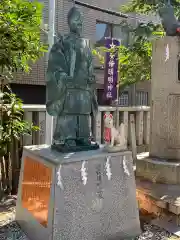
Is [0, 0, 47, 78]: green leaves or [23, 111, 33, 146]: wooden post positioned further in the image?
[23, 111, 33, 146]: wooden post

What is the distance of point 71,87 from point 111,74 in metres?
5.55

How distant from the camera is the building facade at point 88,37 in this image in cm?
962

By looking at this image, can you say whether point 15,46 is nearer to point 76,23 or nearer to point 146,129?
point 76,23

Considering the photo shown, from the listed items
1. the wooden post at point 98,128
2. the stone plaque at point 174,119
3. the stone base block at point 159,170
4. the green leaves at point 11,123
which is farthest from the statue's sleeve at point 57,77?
the wooden post at point 98,128

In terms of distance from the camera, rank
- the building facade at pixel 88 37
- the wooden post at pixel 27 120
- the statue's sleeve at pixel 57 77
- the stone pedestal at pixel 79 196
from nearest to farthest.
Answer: the stone pedestal at pixel 79 196
the statue's sleeve at pixel 57 77
the wooden post at pixel 27 120
the building facade at pixel 88 37

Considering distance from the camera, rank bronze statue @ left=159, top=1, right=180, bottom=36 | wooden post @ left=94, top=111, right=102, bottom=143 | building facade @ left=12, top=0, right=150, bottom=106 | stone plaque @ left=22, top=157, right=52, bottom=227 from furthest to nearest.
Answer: building facade @ left=12, top=0, right=150, bottom=106 → wooden post @ left=94, top=111, right=102, bottom=143 → bronze statue @ left=159, top=1, right=180, bottom=36 → stone plaque @ left=22, top=157, right=52, bottom=227

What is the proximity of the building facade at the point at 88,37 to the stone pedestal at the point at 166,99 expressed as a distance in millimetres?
3726

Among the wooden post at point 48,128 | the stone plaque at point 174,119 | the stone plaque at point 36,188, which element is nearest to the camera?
the stone plaque at point 36,188

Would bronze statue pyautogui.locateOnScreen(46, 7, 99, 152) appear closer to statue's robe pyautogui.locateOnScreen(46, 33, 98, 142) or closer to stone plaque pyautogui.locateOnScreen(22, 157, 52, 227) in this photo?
statue's robe pyautogui.locateOnScreen(46, 33, 98, 142)

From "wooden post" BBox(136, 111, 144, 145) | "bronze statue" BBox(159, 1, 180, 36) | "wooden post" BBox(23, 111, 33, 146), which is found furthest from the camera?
"wooden post" BBox(136, 111, 144, 145)

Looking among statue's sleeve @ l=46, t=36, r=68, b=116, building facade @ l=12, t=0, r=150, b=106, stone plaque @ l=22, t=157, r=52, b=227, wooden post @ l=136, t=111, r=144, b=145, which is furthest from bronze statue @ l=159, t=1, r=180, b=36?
stone plaque @ l=22, t=157, r=52, b=227

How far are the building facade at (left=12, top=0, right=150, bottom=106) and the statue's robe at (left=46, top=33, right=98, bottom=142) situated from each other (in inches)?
210

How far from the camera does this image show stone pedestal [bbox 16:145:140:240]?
3.21 metres

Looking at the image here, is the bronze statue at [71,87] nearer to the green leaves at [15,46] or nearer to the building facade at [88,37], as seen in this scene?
the green leaves at [15,46]
